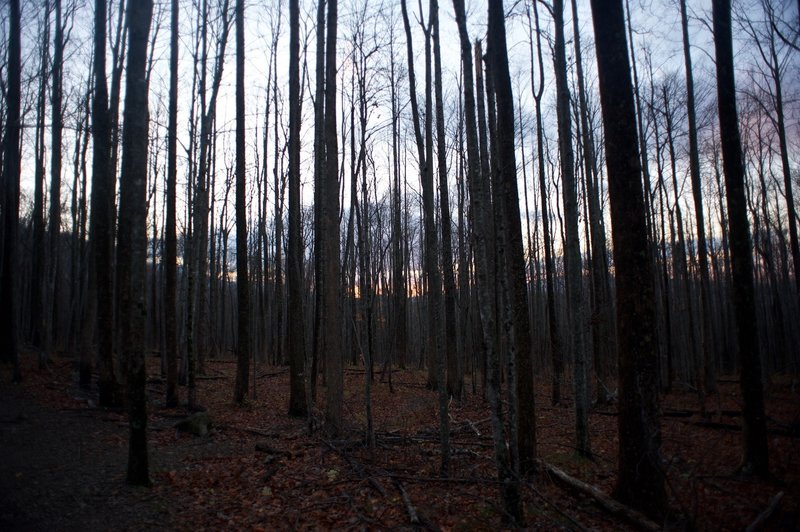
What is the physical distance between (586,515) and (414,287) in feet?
116

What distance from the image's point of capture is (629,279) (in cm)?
501

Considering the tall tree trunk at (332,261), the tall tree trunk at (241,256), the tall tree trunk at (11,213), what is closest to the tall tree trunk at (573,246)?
the tall tree trunk at (332,261)

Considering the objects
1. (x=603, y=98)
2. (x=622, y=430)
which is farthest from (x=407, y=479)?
(x=603, y=98)

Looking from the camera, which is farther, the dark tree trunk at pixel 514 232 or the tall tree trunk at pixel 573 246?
the tall tree trunk at pixel 573 246

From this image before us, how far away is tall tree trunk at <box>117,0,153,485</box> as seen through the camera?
5.39 m

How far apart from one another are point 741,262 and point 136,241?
8.60m

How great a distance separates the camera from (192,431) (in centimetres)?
872

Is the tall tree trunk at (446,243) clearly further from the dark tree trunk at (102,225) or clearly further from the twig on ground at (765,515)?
the dark tree trunk at (102,225)

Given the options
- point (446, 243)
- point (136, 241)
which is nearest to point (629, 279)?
point (446, 243)

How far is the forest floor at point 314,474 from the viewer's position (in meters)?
4.94

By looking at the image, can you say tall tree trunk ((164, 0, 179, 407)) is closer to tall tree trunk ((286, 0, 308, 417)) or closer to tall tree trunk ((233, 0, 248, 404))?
tall tree trunk ((233, 0, 248, 404))

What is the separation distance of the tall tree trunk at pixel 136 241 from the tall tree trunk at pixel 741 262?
27.3 ft

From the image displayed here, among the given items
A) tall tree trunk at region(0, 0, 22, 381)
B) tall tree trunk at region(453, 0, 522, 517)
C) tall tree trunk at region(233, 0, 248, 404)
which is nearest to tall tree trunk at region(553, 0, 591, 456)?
tall tree trunk at region(453, 0, 522, 517)

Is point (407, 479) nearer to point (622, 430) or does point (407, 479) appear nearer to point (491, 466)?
point (491, 466)
